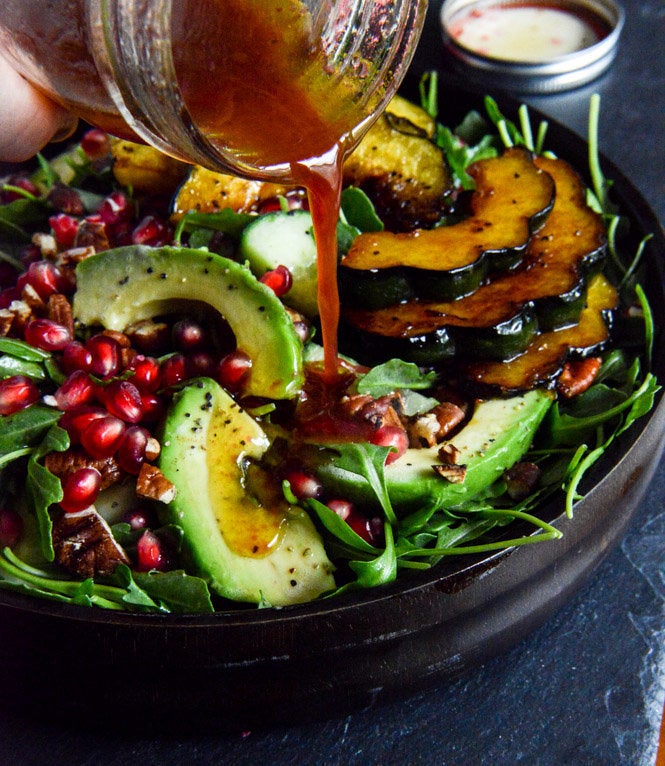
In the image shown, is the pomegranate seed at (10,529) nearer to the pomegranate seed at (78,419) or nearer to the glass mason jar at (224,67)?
the pomegranate seed at (78,419)

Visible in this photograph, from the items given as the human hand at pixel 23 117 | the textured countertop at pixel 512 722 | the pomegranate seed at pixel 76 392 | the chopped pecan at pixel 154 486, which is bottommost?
the textured countertop at pixel 512 722

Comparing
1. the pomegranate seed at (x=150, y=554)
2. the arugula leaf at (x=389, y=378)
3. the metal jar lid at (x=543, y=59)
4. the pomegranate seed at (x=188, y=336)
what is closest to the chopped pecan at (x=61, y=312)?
the pomegranate seed at (x=188, y=336)

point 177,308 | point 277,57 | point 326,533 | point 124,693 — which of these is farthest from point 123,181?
point 124,693

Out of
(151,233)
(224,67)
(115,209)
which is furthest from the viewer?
(115,209)

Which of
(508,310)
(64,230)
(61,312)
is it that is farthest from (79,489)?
(508,310)

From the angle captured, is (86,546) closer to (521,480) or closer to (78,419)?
(78,419)

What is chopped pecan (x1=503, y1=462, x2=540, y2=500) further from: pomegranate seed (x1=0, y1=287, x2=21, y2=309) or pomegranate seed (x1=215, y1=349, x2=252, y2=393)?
pomegranate seed (x1=0, y1=287, x2=21, y2=309)

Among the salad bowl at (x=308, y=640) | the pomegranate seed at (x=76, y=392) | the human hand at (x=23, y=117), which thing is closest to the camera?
the salad bowl at (x=308, y=640)
